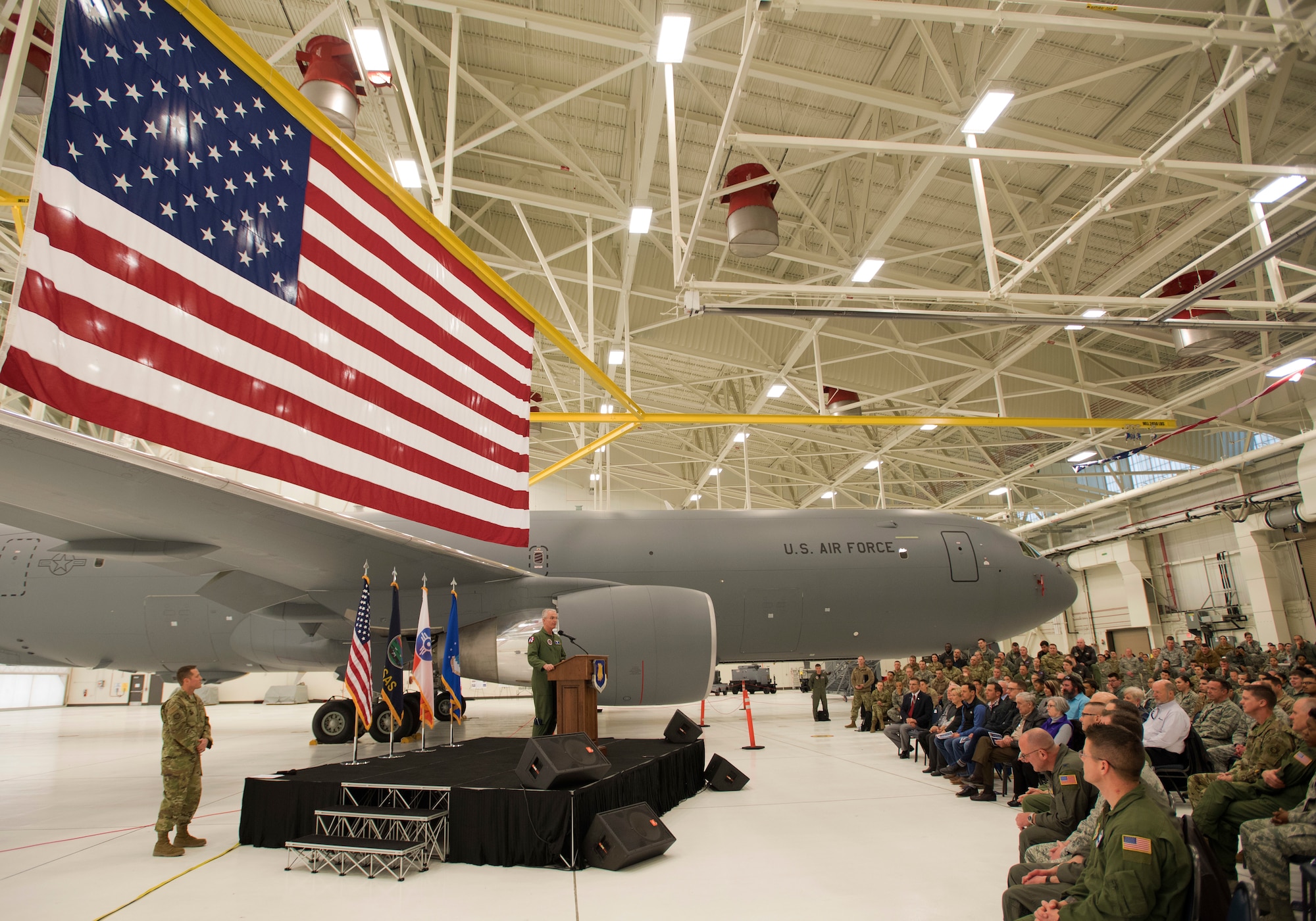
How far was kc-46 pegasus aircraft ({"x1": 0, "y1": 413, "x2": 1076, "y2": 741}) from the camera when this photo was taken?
6941 mm

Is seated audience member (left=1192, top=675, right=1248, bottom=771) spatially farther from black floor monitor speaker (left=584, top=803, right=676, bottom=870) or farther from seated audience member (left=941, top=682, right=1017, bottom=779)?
black floor monitor speaker (left=584, top=803, right=676, bottom=870)

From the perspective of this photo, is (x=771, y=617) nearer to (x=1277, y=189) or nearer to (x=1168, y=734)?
(x=1168, y=734)

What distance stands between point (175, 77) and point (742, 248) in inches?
307

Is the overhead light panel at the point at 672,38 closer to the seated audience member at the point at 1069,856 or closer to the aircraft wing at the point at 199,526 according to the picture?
the aircraft wing at the point at 199,526

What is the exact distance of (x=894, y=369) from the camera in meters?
19.9

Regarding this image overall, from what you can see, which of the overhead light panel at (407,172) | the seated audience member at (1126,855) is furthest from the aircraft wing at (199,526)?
the seated audience member at (1126,855)

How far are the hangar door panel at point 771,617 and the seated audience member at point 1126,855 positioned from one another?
863cm

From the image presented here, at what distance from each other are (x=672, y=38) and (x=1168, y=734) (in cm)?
792

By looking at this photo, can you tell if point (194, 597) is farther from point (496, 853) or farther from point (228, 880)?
point (496, 853)

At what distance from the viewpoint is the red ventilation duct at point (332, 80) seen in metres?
8.61

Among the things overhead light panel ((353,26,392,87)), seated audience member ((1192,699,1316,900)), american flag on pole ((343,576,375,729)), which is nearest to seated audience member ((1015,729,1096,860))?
seated audience member ((1192,699,1316,900))

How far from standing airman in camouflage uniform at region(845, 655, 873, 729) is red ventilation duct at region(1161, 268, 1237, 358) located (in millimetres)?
8265

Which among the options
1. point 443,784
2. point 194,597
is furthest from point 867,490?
point 443,784

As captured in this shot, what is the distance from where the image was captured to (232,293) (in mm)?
4957
